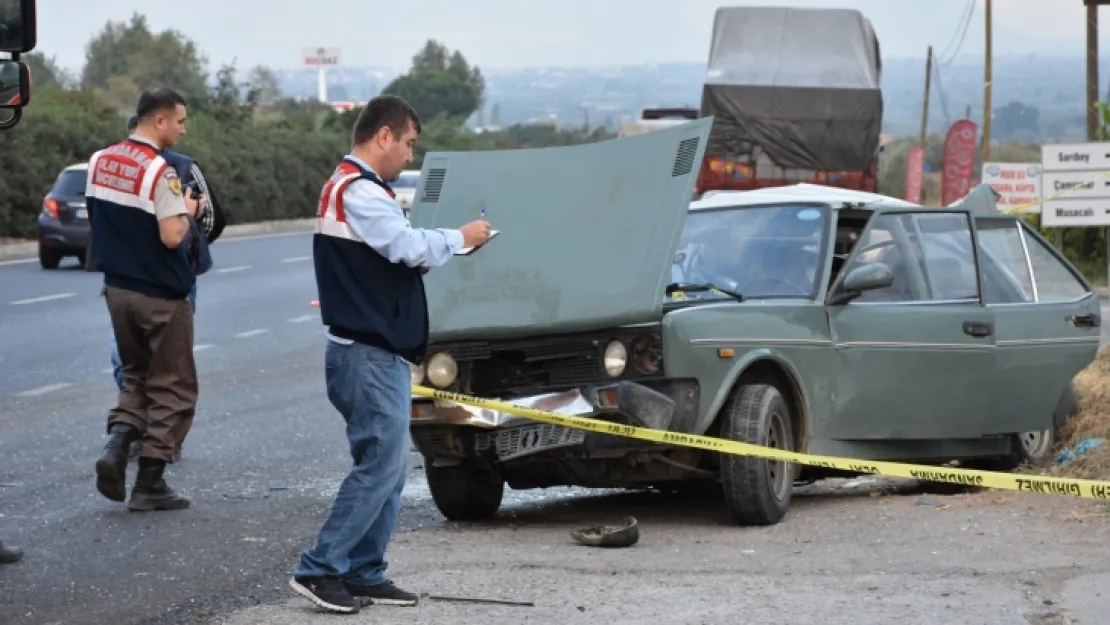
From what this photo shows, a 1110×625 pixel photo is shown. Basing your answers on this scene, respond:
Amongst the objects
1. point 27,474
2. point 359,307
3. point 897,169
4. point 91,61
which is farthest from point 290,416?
point 91,61

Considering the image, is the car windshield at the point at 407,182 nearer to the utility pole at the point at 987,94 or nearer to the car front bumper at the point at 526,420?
the utility pole at the point at 987,94

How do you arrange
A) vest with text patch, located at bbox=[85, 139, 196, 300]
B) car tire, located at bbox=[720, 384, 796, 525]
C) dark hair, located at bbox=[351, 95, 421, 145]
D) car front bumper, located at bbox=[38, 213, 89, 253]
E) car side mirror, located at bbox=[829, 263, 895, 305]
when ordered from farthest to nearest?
car front bumper, located at bbox=[38, 213, 89, 253] → vest with text patch, located at bbox=[85, 139, 196, 300] → car side mirror, located at bbox=[829, 263, 895, 305] → car tire, located at bbox=[720, 384, 796, 525] → dark hair, located at bbox=[351, 95, 421, 145]

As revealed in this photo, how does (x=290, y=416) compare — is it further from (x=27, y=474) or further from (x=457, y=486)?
(x=457, y=486)

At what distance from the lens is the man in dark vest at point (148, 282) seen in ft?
29.7

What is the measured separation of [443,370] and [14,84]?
235 centimetres

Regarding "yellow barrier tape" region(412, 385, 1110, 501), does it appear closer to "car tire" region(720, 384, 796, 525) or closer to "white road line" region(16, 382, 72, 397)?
"car tire" region(720, 384, 796, 525)

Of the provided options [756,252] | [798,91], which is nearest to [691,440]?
[756,252]

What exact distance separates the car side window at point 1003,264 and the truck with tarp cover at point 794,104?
18.3 metres

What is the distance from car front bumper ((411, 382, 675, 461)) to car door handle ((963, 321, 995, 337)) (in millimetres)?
2087

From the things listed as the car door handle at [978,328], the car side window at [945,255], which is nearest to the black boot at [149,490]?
the car side window at [945,255]

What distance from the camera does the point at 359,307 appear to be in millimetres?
6672

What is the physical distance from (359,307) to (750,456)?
2.24 meters

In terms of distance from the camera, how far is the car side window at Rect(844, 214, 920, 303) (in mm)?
9344

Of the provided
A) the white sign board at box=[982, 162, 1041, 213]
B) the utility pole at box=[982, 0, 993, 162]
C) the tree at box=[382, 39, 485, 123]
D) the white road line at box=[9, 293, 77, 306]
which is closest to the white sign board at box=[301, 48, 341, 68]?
the tree at box=[382, 39, 485, 123]
